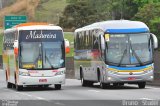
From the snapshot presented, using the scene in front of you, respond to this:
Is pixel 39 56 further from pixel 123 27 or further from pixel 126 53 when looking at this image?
pixel 123 27

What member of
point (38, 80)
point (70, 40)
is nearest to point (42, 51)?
point (38, 80)

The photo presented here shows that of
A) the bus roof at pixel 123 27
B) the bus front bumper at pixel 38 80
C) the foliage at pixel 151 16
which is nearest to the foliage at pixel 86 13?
the foliage at pixel 151 16

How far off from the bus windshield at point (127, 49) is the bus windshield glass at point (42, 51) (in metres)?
2.47

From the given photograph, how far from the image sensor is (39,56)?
32906 millimetres

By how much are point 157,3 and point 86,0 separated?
3266 centimetres

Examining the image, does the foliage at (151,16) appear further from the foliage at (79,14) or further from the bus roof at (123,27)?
the bus roof at (123,27)

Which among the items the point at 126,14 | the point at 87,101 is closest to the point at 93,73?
the point at 87,101

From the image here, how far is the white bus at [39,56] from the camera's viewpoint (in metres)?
32.8

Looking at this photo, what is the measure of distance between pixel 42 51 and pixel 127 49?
416 cm

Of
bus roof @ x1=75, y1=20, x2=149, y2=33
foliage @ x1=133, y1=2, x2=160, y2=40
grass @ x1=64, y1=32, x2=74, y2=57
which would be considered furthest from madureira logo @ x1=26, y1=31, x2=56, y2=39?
grass @ x1=64, y1=32, x2=74, y2=57

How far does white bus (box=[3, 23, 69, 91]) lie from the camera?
32.8 meters

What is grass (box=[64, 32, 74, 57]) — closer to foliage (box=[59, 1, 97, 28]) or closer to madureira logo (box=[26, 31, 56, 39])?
foliage (box=[59, 1, 97, 28])

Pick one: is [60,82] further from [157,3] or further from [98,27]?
[157,3]

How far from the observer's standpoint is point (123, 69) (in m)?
32.5
